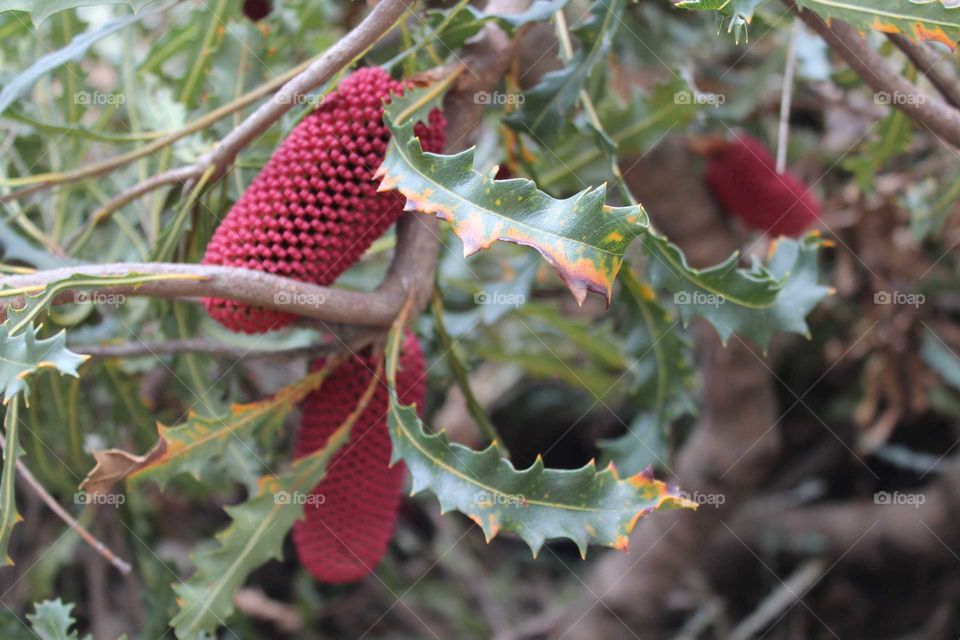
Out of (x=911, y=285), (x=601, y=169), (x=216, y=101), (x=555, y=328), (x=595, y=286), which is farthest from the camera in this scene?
(x=911, y=285)

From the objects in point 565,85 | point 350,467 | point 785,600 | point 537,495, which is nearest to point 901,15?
point 565,85

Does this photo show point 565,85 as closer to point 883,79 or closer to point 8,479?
point 883,79

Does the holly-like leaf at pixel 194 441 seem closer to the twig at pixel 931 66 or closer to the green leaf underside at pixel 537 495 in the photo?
the green leaf underside at pixel 537 495

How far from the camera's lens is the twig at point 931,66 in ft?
2.44

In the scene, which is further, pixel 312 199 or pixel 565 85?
pixel 565 85

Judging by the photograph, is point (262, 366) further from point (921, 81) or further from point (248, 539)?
point (921, 81)

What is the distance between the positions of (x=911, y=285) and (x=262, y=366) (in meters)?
1.00

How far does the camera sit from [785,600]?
148 centimetres

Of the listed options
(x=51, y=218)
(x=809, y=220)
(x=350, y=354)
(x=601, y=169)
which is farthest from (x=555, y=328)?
(x=51, y=218)

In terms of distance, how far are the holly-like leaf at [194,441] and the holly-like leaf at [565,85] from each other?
0.91ft

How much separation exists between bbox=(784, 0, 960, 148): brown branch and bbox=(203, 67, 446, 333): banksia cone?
13.3 inches

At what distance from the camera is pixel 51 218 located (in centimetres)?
102

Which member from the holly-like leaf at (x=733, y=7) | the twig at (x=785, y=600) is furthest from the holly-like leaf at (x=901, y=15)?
the twig at (x=785, y=600)

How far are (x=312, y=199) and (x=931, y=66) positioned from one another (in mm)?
520
